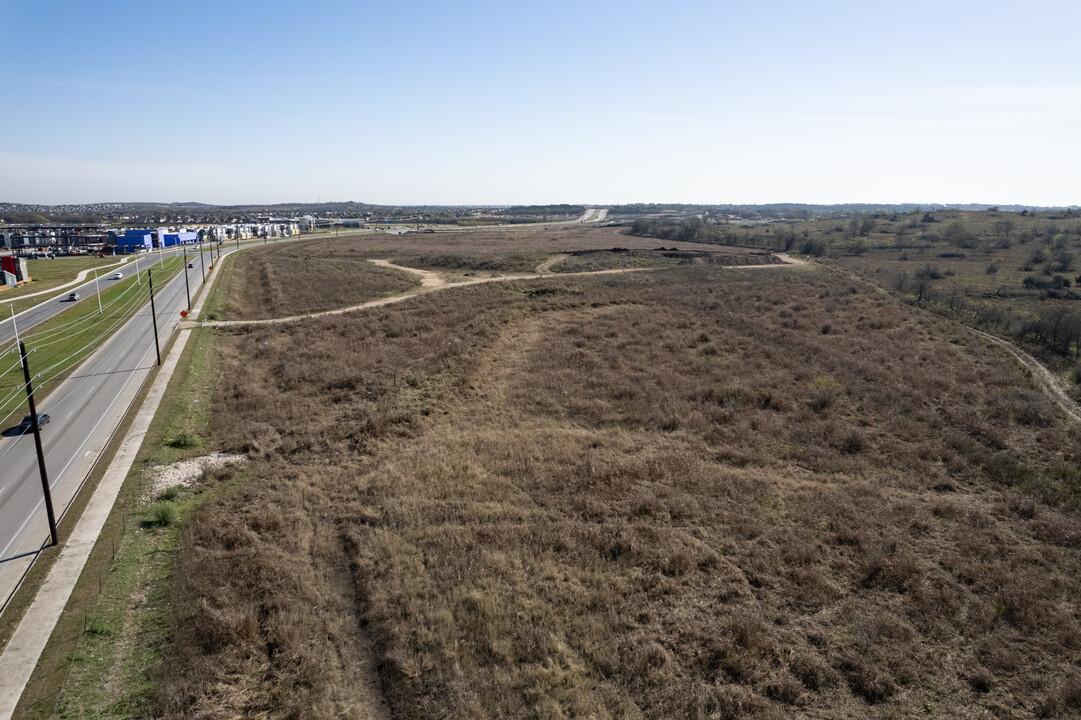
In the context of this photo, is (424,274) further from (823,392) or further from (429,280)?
(823,392)

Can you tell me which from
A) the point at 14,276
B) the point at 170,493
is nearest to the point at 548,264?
the point at 14,276

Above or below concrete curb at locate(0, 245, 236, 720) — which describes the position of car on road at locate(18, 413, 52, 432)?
above

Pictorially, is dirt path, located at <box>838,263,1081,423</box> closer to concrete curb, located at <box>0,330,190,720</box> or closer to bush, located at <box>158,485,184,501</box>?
bush, located at <box>158,485,184,501</box>

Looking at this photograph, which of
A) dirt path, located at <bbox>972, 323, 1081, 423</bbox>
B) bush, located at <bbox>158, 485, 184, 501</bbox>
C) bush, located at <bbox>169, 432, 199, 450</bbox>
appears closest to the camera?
bush, located at <bbox>158, 485, 184, 501</bbox>

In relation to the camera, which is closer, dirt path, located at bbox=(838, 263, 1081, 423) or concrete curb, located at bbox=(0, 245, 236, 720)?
concrete curb, located at bbox=(0, 245, 236, 720)

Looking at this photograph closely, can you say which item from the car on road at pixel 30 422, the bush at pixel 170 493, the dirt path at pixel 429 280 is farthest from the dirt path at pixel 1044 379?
the car on road at pixel 30 422

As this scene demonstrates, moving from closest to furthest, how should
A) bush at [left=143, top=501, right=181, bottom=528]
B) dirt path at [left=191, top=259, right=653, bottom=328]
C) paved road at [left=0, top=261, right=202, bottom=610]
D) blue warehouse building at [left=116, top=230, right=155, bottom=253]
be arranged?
paved road at [left=0, top=261, right=202, bottom=610]
bush at [left=143, top=501, right=181, bottom=528]
dirt path at [left=191, top=259, right=653, bottom=328]
blue warehouse building at [left=116, top=230, right=155, bottom=253]

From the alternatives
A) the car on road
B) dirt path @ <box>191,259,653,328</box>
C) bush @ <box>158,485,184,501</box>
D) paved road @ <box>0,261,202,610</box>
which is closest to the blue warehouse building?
dirt path @ <box>191,259,653,328</box>
